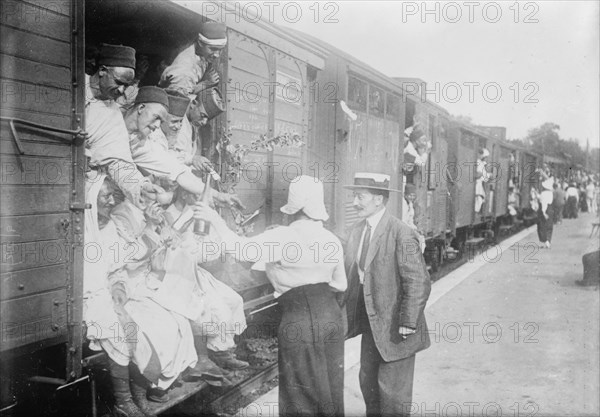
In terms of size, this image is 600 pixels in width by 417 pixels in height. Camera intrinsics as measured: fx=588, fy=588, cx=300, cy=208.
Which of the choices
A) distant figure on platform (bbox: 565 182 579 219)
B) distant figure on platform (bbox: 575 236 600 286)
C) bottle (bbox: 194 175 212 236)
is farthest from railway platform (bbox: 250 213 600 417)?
distant figure on platform (bbox: 565 182 579 219)

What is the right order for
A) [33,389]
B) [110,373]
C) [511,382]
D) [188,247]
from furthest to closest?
[511,382] < [188,247] < [110,373] < [33,389]

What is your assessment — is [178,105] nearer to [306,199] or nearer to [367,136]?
[306,199]

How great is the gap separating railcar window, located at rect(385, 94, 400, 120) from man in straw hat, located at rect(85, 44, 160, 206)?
526cm

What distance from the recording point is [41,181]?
9.79 ft

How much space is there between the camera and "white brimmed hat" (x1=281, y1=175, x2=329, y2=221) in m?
3.90

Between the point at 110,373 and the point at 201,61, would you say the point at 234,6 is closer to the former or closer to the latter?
the point at 201,61

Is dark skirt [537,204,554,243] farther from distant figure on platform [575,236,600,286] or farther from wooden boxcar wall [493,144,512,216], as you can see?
distant figure on platform [575,236,600,286]

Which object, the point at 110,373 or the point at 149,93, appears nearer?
the point at 110,373

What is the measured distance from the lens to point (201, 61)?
4293 millimetres

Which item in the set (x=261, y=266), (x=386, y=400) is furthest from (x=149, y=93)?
(x=386, y=400)

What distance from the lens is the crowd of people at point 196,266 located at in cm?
366

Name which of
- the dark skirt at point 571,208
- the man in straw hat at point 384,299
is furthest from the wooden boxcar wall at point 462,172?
the dark skirt at point 571,208

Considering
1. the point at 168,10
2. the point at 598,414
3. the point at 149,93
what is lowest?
the point at 598,414

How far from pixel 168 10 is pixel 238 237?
166cm
